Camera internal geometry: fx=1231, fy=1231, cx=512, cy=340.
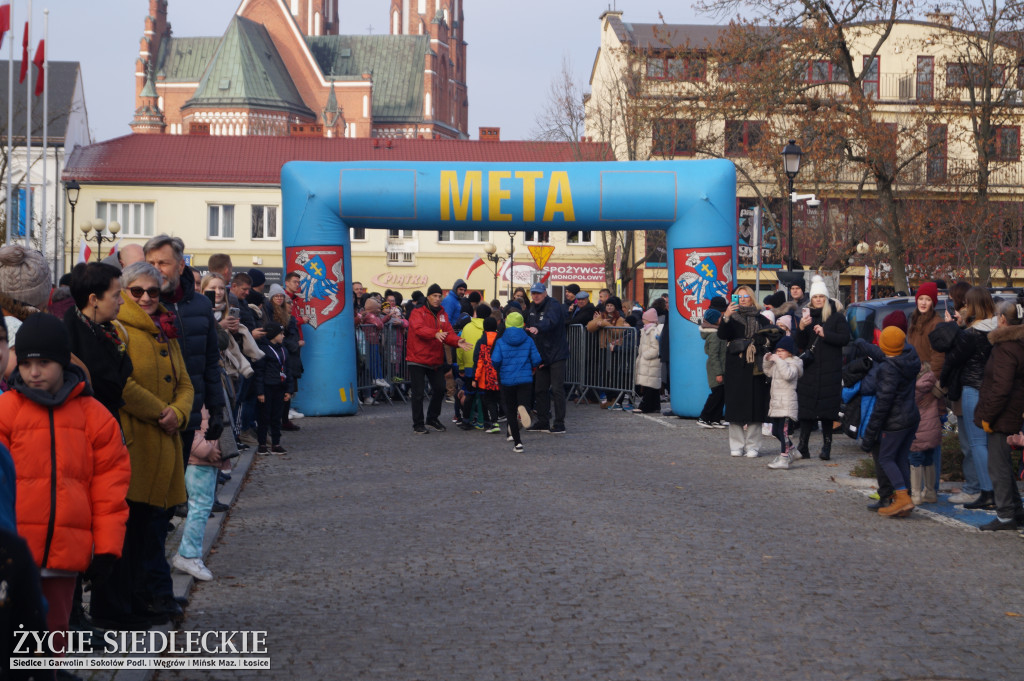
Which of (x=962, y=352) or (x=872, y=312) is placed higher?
(x=872, y=312)

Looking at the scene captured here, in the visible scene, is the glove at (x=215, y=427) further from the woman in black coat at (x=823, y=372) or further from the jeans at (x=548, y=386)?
the jeans at (x=548, y=386)

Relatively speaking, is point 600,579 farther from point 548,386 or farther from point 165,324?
point 548,386

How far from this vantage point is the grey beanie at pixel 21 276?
5.83 m

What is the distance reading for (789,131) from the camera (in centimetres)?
2745

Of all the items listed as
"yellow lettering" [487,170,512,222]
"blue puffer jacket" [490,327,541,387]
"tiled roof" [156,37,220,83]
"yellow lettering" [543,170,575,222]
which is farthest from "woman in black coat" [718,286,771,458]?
"tiled roof" [156,37,220,83]

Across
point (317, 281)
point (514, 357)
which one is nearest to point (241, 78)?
point (317, 281)

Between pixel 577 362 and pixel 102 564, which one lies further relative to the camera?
pixel 577 362

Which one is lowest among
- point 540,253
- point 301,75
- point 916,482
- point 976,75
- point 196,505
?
point 916,482

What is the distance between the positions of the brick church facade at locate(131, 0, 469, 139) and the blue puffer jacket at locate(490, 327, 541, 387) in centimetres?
6562

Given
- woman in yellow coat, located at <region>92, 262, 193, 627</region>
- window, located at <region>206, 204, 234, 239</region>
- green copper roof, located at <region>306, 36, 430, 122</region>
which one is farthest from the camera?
green copper roof, located at <region>306, 36, 430, 122</region>

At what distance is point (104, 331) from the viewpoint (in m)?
5.90

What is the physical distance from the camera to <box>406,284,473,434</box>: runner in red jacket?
1603cm

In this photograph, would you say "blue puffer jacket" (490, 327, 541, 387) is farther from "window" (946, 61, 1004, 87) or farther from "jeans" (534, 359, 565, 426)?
"window" (946, 61, 1004, 87)

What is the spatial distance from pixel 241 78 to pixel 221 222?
108ft
